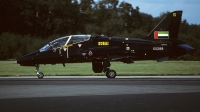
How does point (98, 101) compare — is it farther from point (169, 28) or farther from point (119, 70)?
point (119, 70)

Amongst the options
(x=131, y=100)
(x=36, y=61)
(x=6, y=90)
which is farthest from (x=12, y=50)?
(x=131, y=100)

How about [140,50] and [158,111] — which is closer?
[158,111]

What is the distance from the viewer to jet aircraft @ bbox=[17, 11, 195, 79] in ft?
86.1

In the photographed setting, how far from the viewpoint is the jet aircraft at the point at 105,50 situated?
2625cm

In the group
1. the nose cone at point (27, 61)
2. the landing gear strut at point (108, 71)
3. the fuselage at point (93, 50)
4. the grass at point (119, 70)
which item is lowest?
the grass at point (119, 70)

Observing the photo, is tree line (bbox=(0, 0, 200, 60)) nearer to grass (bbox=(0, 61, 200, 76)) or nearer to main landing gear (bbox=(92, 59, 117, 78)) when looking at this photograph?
grass (bbox=(0, 61, 200, 76))

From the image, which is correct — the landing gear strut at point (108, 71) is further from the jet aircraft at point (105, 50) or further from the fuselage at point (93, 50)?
the fuselage at point (93, 50)

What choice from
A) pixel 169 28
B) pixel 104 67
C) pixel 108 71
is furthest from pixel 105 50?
pixel 169 28

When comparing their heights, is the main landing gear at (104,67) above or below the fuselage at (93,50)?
below

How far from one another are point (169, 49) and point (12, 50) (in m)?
34.2

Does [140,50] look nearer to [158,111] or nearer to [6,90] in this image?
[6,90]

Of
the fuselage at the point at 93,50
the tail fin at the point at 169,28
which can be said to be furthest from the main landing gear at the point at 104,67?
the tail fin at the point at 169,28

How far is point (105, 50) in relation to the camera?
2662 cm

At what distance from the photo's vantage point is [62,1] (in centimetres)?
9062
